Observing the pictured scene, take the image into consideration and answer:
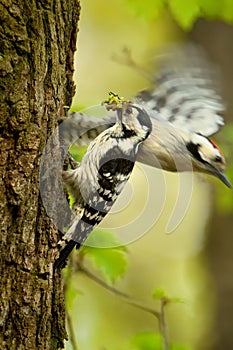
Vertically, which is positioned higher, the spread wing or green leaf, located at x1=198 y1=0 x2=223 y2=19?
green leaf, located at x1=198 y1=0 x2=223 y2=19

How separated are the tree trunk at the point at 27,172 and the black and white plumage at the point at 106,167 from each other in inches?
13.1

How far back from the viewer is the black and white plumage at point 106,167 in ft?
8.86

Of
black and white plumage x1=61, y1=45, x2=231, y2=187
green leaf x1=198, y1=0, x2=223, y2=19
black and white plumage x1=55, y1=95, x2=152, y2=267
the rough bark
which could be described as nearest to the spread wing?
black and white plumage x1=61, y1=45, x2=231, y2=187

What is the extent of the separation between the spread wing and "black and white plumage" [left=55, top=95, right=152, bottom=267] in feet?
0.38

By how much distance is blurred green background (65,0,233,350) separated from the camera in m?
5.84

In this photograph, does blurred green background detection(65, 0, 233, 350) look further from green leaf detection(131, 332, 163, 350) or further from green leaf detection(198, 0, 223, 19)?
green leaf detection(131, 332, 163, 350)

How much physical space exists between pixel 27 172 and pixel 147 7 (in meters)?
1.88

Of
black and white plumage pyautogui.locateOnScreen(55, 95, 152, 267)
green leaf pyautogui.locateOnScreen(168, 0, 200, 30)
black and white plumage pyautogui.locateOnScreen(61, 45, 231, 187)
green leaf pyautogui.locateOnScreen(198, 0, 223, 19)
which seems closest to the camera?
black and white plumage pyautogui.locateOnScreen(55, 95, 152, 267)

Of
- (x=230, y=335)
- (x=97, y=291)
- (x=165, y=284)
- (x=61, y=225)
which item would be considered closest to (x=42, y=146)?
(x=61, y=225)

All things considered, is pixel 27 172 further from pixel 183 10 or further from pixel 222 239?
pixel 222 239

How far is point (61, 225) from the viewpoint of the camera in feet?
8.20

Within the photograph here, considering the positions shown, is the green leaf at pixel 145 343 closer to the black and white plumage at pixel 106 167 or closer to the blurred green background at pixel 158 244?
the blurred green background at pixel 158 244

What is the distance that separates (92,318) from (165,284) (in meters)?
1.18

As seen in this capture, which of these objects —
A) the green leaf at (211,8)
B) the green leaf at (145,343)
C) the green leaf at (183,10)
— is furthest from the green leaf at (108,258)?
the green leaf at (211,8)
